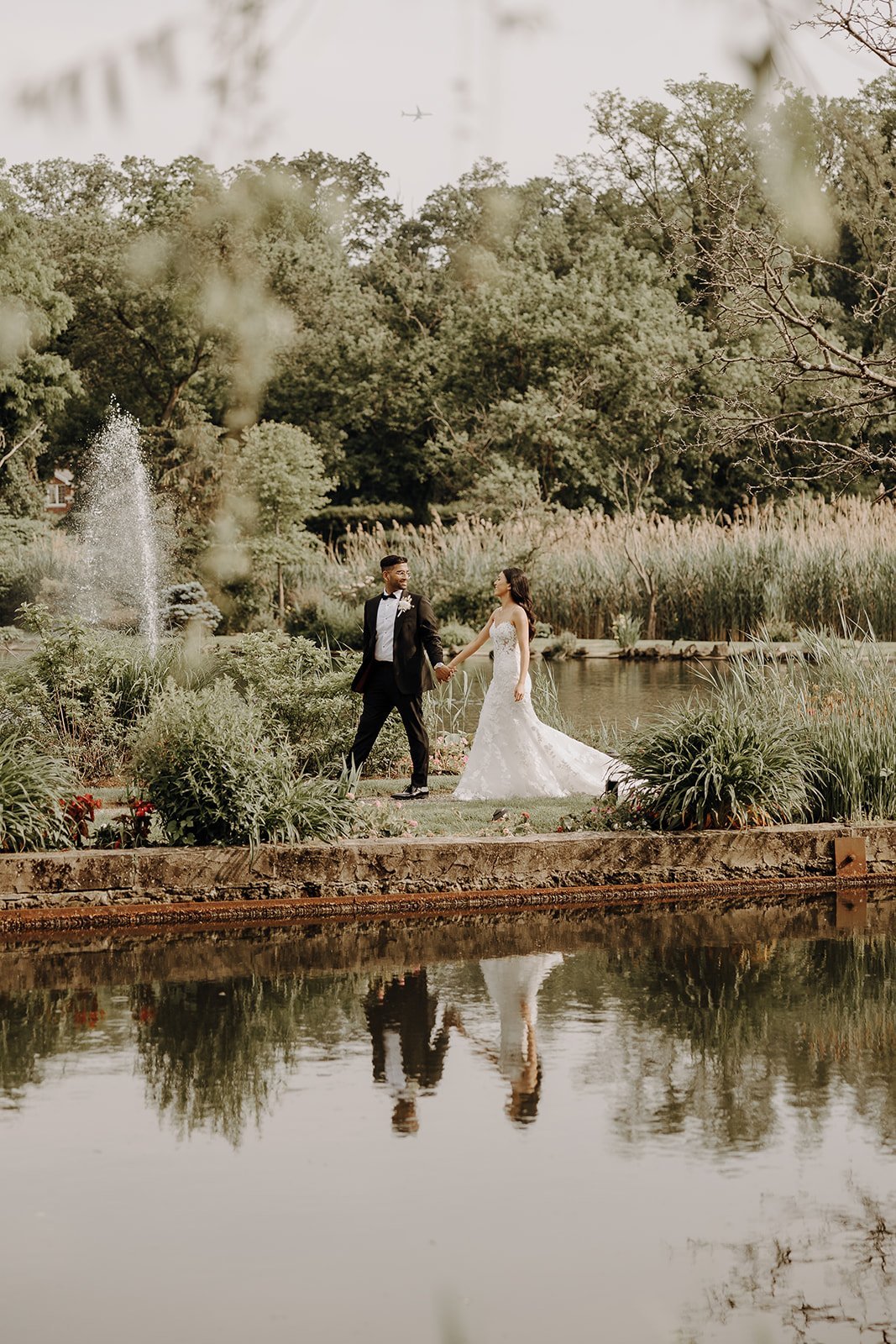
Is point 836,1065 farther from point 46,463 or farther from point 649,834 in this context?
point 46,463

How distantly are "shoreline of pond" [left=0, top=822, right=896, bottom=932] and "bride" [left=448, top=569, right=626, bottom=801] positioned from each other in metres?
2.67

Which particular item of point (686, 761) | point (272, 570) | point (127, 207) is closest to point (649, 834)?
point (686, 761)

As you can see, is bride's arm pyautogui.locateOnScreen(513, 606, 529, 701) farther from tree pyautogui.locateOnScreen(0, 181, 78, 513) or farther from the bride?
tree pyautogui.locateOnScreen(0, 181, 78, 513)

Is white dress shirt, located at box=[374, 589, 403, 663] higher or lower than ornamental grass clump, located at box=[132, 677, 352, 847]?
higher

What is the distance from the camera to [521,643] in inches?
564

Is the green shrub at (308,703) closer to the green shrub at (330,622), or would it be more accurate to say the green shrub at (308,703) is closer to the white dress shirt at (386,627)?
the white dress shirt at (386,627)

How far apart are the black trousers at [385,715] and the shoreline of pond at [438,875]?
2.45 metres

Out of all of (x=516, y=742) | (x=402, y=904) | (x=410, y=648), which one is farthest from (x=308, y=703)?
(x=402, y=904)

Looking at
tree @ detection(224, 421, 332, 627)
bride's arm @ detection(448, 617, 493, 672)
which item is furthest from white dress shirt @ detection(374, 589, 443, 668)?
tree @ detection(224, 421, 332, 627)

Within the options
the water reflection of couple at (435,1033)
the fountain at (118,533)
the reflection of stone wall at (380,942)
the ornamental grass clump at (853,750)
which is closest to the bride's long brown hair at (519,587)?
the ornamental grass clump at (853,750)

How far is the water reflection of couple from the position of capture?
6914mm

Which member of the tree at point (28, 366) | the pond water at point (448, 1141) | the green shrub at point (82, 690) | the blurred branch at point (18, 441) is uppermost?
the tree at point (28, 366)

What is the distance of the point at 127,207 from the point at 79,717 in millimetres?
12007

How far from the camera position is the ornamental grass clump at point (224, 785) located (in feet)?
35.5
